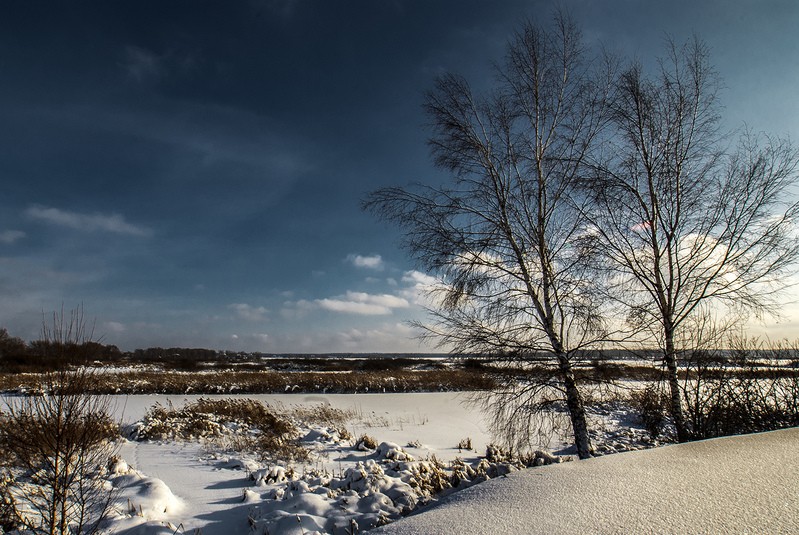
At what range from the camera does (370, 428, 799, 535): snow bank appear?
2.06 metres

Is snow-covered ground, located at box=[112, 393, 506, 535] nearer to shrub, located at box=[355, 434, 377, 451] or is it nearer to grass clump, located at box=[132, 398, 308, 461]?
shrub, located at box=[355, 434, 377, 451]

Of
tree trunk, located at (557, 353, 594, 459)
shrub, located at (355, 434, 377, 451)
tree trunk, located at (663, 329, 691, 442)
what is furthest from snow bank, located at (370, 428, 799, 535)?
shrub, located at (355, 434, 377, 451)

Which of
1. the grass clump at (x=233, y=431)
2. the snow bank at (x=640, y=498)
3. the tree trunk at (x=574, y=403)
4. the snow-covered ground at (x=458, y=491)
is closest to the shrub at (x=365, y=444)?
the snow-covered ground at (x=458, y=491)

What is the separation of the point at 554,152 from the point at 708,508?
570 cm

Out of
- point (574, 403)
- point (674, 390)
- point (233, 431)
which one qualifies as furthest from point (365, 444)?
point (674, 390)

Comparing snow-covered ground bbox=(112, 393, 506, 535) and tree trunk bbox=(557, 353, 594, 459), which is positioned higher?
tree trunk bbox=(557, 353, 594, 459)

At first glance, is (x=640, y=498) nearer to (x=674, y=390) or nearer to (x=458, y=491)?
(x=458, y=491)

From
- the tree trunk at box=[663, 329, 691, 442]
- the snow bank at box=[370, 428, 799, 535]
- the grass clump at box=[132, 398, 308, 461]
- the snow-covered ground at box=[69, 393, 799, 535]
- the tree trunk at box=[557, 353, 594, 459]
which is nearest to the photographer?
the snow bank at box=[370, 428, 799, 535]

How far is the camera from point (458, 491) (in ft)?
10.7

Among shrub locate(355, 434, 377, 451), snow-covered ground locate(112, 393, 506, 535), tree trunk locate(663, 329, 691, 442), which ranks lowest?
shrub locate(355, 434, 377, 451)

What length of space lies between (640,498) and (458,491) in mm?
1411

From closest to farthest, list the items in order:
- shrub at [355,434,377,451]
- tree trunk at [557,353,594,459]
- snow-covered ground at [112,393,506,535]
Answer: snow-covered ground at [112,393,506,535]
tree trunk at [557,353,594,459]
shrub at [355,434,377,451]

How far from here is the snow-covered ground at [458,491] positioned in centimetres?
218

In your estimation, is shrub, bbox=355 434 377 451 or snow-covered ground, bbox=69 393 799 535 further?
shrub, bbox=355 434 377 451
